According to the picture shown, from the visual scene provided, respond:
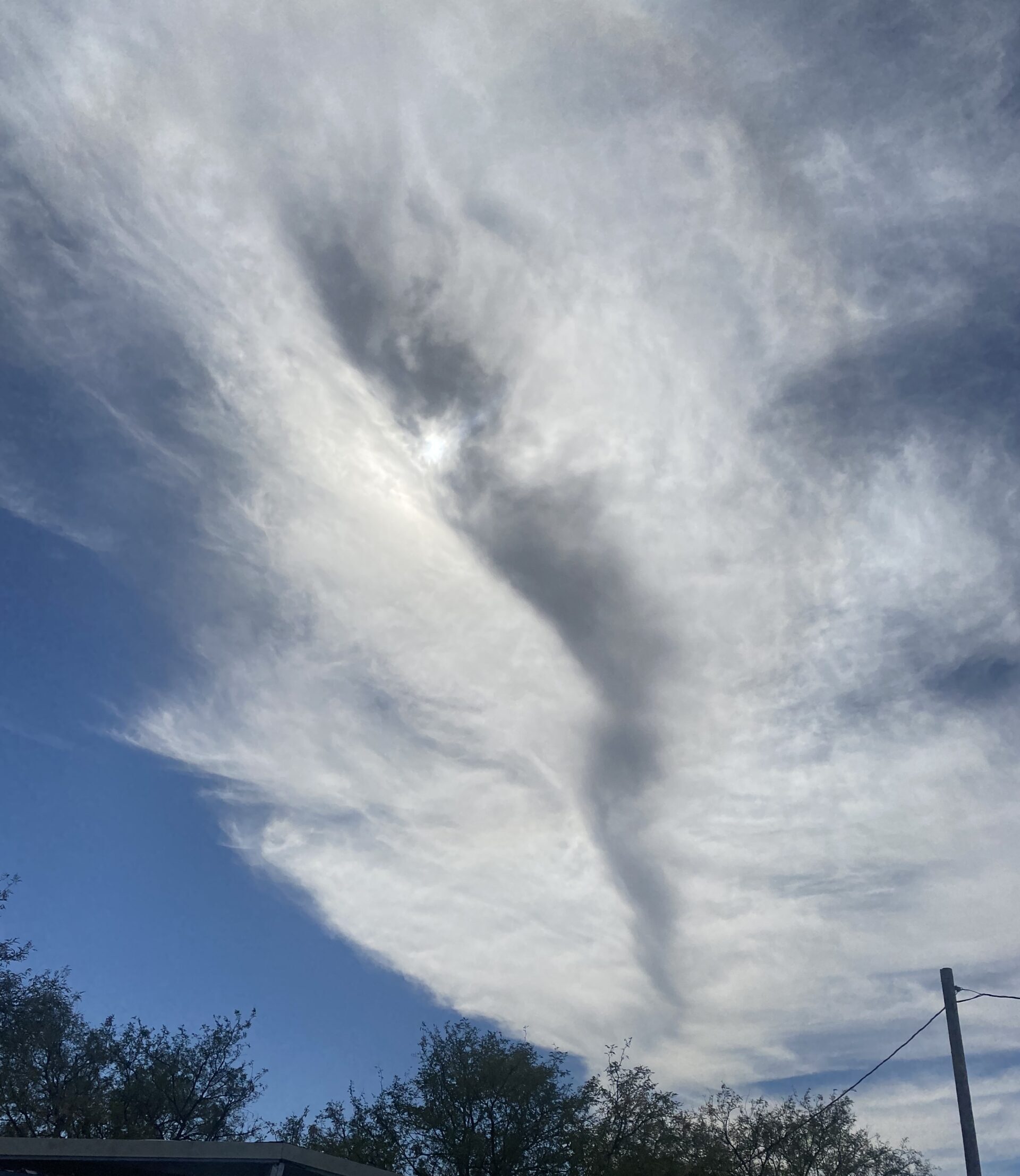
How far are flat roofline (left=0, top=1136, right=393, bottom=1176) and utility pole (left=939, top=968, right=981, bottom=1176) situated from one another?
41.5ft

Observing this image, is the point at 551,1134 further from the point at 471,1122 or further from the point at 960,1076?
the point at 960,1076

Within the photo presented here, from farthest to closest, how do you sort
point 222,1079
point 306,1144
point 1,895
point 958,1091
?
point 222,1079 < point 306,1144 < point 1,895 < point 958,1091

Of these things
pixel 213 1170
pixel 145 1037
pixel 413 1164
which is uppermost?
pixel 145 1037

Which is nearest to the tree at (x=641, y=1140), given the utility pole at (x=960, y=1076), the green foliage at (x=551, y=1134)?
the green foliage at (x=551, y=1134)

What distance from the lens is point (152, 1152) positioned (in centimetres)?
1712

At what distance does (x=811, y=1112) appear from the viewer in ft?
147

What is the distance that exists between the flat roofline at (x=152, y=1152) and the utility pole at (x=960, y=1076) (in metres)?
12.7

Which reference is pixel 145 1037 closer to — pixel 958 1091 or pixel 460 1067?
pixel 460 1067

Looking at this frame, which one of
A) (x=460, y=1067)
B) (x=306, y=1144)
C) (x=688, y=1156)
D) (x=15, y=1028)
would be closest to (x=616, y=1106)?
(x=688, y=1156)

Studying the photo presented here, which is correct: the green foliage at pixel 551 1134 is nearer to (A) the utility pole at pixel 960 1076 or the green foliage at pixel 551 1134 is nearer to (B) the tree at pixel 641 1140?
(B) the tree at pixel 641 1140

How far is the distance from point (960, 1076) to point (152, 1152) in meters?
15.7

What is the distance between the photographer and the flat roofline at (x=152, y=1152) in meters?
17.1

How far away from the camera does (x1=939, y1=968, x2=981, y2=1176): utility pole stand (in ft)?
56.6

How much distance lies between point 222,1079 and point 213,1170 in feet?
97.5
